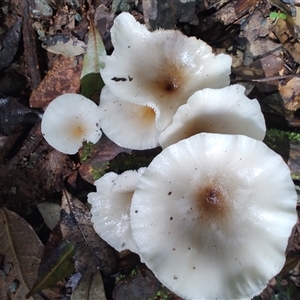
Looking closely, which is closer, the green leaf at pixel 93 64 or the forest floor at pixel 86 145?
the forest floor at pixel 86 145

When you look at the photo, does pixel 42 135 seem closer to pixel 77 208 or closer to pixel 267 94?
pixel 77 208

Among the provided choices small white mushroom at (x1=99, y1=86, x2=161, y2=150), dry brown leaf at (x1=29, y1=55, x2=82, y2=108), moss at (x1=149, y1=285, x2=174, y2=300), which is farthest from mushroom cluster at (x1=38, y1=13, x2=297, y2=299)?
moss at (x1=149, y1=285, x2=174, y2=300)

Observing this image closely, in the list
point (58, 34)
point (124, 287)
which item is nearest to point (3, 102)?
point (58, 34)

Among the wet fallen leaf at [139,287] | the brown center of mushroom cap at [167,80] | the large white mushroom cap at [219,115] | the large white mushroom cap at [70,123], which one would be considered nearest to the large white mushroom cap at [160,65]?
the brown center of mushroom cap at [167,80]

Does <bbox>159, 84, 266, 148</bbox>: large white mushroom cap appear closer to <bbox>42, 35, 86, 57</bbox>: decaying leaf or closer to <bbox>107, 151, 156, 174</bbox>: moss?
<bbox>107, 151, 156, 174</bbox>: moss

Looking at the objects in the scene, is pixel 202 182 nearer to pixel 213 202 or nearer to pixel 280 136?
pixel 213 202

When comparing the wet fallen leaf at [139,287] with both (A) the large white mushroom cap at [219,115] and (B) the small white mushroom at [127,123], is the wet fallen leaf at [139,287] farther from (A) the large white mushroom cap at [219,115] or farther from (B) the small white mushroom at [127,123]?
(A) the large white mushroom cap at [219,115]

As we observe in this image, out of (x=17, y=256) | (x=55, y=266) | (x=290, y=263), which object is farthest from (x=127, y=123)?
(x=290, y=263)
